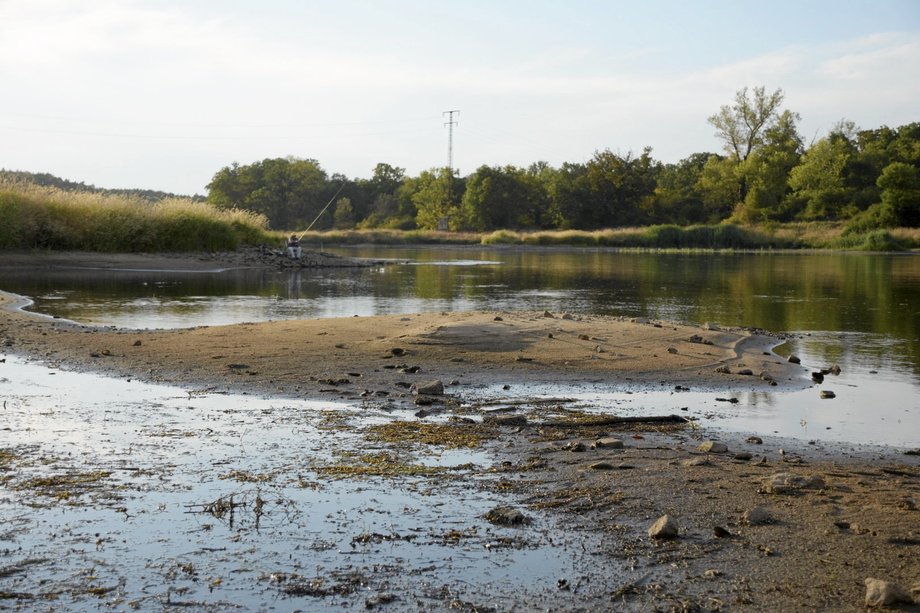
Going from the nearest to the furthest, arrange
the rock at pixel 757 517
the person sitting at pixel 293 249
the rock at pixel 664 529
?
the rock at pixel 664 529 → the rock at pixel 757 517 → the person sitting at pixel 293 249

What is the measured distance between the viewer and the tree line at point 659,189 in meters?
90.0

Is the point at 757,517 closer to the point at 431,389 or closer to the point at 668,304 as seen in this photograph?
the point at 431,389

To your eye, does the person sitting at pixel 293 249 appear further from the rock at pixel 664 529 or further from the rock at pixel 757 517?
the rock at pixel 664 529

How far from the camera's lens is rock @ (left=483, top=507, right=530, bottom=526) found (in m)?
5.39

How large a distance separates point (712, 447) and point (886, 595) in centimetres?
289

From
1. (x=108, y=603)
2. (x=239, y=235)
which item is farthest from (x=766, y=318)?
(x=239, y=235)

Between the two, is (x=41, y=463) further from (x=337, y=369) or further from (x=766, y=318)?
(x=766, y=318)

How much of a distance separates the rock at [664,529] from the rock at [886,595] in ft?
3.61

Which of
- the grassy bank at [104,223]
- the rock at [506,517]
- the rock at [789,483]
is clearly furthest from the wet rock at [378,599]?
the grassy bank at [104,223]

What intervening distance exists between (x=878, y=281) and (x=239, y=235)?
28.2 meters

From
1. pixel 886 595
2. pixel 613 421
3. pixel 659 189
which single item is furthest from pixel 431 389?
pixel 659 189

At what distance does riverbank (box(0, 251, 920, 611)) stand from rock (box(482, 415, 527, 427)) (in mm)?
17

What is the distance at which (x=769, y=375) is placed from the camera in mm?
10992

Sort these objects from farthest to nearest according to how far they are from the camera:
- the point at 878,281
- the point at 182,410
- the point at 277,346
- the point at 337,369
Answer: the point at 878,281
the point at 277,346
the point at 337,369
the point at 182,410
